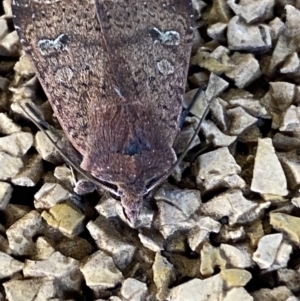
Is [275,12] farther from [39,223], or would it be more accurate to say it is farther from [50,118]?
[39,223]

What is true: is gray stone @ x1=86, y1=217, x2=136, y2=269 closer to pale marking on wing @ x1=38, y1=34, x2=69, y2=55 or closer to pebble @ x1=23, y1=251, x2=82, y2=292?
pebble @ x1=23, y1=251, x2=82, y2=292

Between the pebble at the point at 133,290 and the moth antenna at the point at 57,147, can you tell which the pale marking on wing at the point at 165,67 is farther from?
the pebble at the point at 133,290

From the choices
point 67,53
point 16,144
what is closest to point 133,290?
point 16,144

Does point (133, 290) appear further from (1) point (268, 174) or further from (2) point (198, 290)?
(1) point (268, 174)

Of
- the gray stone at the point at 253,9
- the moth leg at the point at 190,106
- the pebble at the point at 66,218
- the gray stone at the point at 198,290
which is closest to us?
the gray stone at the point at 198,290

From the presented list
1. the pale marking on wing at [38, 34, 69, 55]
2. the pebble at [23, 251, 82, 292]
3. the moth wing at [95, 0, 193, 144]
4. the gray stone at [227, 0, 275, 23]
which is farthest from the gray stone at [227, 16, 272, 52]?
the pebble at [23, 251, 82, 292]

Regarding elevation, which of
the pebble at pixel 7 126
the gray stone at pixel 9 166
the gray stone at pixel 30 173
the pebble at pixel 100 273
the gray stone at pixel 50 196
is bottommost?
the pebble at pixel 100 273

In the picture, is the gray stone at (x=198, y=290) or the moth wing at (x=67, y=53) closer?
the gray stone at (x=198, y=290)

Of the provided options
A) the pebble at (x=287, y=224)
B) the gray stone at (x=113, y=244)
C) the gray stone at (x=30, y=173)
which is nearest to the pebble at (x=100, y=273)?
the gray stone at (x=113, y=244)
